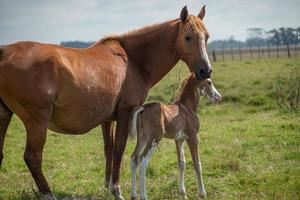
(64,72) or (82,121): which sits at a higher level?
(64,72)

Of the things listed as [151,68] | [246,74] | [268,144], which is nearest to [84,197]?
[151,68]

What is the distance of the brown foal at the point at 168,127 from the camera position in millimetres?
6051

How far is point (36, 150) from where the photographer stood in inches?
205

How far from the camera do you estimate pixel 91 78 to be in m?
5.61

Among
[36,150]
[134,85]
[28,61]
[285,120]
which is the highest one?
[28,61]

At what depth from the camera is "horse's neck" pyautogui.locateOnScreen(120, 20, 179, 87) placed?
6523 mm

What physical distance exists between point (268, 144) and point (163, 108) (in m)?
3.81

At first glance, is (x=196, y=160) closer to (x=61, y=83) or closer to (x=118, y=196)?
(x=118, y=196)

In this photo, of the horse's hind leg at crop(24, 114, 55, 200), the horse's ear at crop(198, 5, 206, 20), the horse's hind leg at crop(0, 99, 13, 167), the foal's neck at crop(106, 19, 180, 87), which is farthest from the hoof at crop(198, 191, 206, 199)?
the horse's hind leg at crop(0, 99, 13, 167)

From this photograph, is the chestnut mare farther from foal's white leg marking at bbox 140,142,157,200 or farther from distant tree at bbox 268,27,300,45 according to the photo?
distant tree at bbox 268,27,300,45

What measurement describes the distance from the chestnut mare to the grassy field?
0.88 m

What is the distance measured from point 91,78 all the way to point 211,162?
3285mm

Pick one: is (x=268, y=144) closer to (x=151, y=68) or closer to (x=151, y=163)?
(x=151, y=163)

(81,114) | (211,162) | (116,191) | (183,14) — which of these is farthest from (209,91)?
(81,114)
